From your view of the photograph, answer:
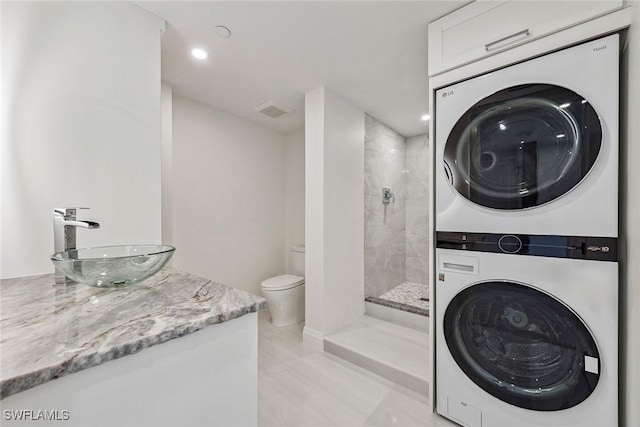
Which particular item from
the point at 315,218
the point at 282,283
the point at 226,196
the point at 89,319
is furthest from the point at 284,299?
the point at 89,319

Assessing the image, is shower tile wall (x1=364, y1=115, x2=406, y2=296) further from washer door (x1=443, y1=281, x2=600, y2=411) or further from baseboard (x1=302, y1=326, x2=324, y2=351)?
washer door (x1=443, y1=281, x2=600, y2=411)

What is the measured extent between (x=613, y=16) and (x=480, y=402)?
6.10 feet

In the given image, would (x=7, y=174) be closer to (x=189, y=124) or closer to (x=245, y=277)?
(x=189, y=124)

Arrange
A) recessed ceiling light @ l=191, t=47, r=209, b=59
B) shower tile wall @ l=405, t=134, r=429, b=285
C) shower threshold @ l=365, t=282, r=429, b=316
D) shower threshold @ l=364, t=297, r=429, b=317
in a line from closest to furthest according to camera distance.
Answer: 1. recessed ceiling light @ l=191, t=47, r=209, b=59
2. shower threshold @ l=364, t=297, r=429, b=317
3. shower threshold @ l=365, t=282, r=429, b=316
4. shower tile wall @ l=405, t=134, r=429, b=285

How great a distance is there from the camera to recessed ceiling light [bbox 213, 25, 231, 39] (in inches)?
63.3

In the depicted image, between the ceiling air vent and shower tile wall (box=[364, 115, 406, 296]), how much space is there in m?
0.94

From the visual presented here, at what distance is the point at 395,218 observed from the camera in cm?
348

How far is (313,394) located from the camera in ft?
5.50

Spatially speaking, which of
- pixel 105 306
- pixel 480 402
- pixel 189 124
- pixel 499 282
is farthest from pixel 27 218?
pixel 480 402

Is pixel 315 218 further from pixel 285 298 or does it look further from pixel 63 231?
pixel 63 231

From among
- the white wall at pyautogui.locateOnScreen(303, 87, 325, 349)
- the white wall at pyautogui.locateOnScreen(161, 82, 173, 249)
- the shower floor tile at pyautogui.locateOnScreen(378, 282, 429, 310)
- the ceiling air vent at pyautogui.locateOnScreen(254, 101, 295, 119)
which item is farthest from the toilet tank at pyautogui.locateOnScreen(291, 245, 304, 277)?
the ceiling air vent at pyautogui.locateOnScreen(254, 101, 295, 119)

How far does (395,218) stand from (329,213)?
1517 millimetres

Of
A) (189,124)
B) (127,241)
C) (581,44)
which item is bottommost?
(127,241)

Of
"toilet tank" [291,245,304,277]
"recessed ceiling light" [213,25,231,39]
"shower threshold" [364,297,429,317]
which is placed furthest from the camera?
"toilet tank" [291,245,304,277]
